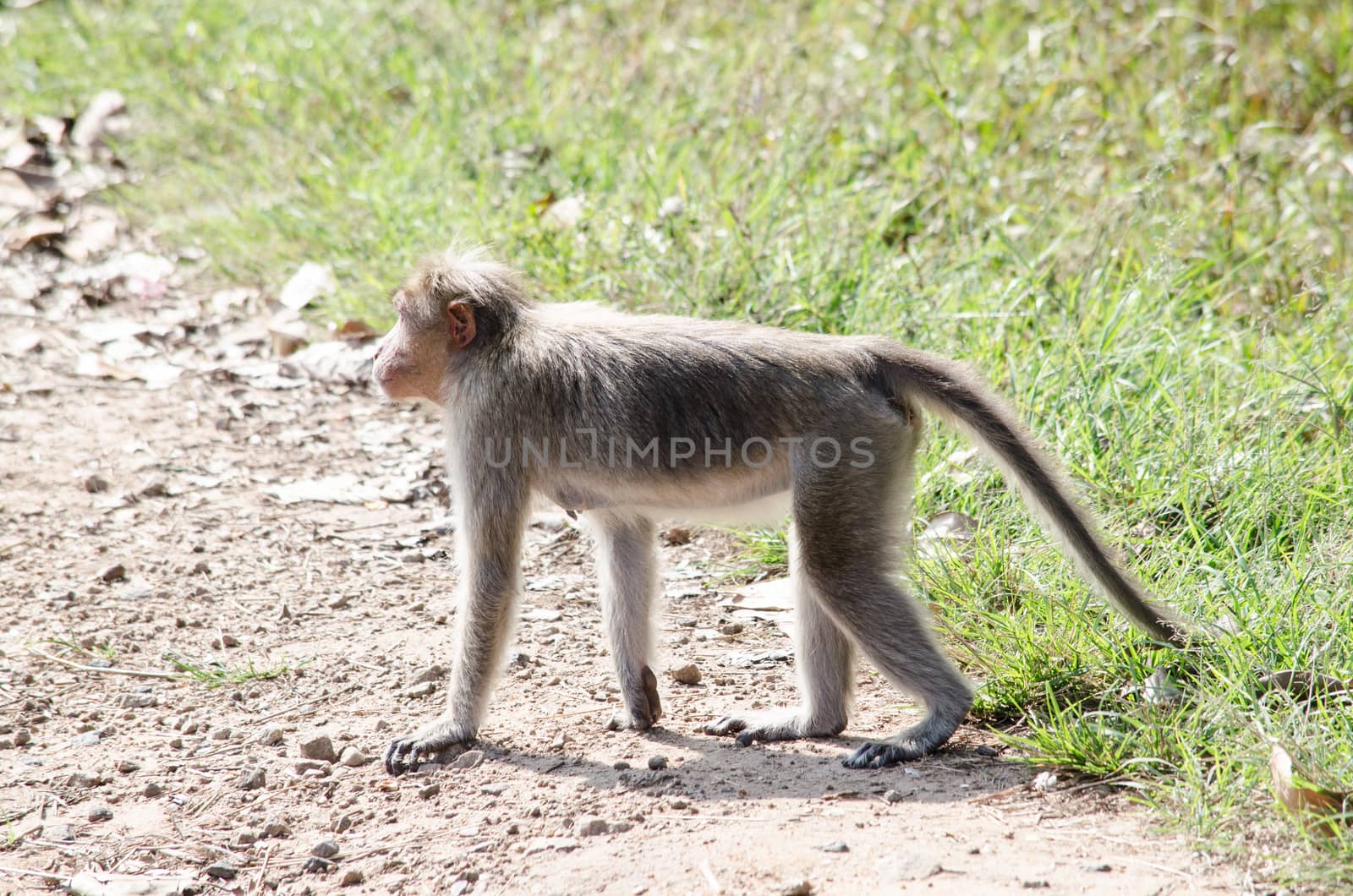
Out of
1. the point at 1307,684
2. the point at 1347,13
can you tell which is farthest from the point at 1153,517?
the point at 1347,13

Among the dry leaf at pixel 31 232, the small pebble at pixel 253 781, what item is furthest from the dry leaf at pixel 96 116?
the small pebble at pixel 253 781

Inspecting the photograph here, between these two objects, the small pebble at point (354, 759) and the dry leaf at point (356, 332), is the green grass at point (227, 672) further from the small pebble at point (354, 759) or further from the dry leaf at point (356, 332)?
the dry leaf at point (356, 332)

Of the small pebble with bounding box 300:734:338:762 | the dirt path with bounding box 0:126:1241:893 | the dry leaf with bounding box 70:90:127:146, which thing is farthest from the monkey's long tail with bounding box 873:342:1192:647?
the dry leaf with bounding box 70:90:127:146

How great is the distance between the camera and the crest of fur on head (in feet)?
13.5

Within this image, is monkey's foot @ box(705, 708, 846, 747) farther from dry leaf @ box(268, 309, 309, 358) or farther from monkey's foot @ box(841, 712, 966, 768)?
dry leaf @ box(268, 309, 309, 358)

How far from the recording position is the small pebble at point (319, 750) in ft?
12.8

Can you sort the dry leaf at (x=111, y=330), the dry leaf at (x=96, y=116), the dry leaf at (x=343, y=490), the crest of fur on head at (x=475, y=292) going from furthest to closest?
1. the dry leaf at (x=96, y=116)
2. the dry leaf at (x=111, y=330)
3. the dry leaf at (x=343, y=490)
4. the crest of fur on head at (x=475, y=292)

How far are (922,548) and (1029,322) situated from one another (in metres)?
1.63

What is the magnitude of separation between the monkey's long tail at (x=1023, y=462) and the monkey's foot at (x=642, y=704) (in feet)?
3.59

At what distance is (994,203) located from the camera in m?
6.77

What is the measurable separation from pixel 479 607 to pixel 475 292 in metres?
→ 0.94

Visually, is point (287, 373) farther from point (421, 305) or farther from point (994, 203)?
point (994, 203)

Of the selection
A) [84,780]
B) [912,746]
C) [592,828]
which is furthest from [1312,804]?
[84,780]

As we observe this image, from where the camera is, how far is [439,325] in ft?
13.6
